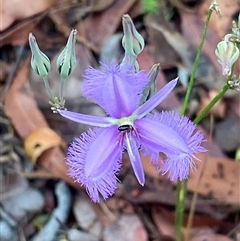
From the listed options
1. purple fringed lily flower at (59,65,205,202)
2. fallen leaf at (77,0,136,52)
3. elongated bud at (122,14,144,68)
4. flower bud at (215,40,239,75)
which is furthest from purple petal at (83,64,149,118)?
fallen leaf at (77,0,136,52)

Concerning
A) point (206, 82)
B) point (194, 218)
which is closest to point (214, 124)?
point (206, 82)

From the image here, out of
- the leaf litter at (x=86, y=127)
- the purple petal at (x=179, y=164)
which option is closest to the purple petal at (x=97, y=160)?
the purple petal at (x=179, y=164)

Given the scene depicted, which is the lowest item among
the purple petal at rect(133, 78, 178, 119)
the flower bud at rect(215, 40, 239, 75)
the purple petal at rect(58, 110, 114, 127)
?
the purple petal at rect(58, 110, 114, 127)

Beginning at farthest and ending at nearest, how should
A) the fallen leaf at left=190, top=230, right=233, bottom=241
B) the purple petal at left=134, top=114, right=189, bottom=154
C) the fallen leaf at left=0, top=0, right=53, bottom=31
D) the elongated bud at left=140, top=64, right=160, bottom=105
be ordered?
Result: the fallen leaf at left=0, top=0, right=53, bottom=31 < the fallen leaf at left=190, top=230, right=233, bottom=241 < the elongated bud at left=140, top=64, right=160, bottom=105 < the purple petal at left=134, top=114, right=189, bottom=154

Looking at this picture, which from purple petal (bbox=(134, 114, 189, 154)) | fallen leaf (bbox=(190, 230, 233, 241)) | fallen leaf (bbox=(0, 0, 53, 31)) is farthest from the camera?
fallen leaf (bbox=(0, 0, 53, 31))

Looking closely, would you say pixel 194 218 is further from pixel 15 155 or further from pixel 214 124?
pixel 15 155

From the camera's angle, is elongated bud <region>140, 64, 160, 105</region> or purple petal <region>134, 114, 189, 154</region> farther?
elongated bud <region>140, 64, 160, 105</region>

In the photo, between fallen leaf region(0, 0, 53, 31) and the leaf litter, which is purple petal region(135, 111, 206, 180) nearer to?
the leaf litter

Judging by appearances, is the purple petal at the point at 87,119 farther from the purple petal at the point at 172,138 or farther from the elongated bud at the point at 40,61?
the elongated bud at the point at 40,61
